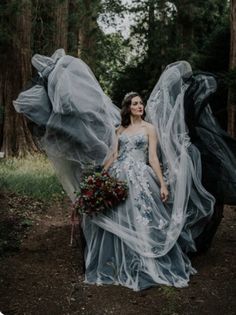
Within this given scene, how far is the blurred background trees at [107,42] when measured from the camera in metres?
13.5

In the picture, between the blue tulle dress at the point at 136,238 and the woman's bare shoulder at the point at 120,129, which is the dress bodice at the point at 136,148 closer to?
the blue tulle dress at the point at 136,238

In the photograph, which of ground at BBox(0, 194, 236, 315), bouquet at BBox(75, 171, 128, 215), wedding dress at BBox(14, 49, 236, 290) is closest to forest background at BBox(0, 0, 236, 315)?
ground at BBox(0, 194, 236, 315)

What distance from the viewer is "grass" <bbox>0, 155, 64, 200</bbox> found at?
9.84 m

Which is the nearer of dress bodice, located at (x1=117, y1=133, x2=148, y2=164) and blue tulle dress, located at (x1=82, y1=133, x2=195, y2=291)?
blue tulle dress, located at (x1=82, y1=133, x2=195, y2=291)

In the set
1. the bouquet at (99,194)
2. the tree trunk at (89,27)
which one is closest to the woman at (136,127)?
the bouquet at (99,194)

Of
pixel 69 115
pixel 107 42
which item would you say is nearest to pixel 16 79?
pixel 107 42

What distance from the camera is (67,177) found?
6.21m

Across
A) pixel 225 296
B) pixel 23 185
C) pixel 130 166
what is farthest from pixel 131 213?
pixel 23 185

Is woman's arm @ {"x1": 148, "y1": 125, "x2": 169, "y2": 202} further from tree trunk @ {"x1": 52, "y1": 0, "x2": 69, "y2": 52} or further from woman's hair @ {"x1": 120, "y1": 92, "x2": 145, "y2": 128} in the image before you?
tree trunk @ {"x1": 52, "y1": 0, "x2": 69, "y2": 52}

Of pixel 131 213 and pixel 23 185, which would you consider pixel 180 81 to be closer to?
pixel 131 213

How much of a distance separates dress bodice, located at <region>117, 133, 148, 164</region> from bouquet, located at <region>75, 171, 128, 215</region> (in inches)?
13.8

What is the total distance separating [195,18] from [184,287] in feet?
43.2

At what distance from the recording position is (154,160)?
19.5 ft

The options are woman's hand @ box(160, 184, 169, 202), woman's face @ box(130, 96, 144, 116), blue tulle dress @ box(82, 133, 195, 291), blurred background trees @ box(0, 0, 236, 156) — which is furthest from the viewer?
blurred background trees @ box(0, 0, 236, 156)
